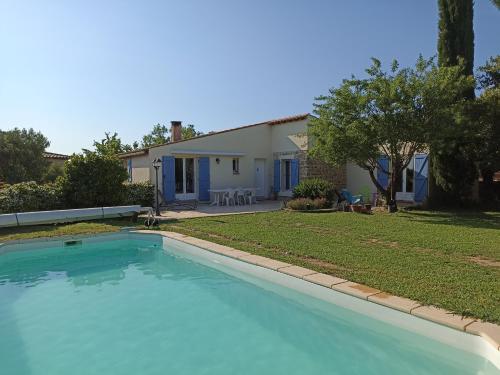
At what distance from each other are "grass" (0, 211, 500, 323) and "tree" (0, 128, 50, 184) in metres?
15.1

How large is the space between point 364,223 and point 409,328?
727cm

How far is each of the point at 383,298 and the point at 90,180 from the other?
436 inches

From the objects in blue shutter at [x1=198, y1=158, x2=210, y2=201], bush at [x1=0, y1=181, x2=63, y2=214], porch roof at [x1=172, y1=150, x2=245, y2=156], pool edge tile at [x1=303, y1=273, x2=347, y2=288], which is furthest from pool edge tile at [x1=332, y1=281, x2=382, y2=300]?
blue shutter at [x1=198, y1=158, x2=210, y2=201]

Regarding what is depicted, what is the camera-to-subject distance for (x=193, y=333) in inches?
197

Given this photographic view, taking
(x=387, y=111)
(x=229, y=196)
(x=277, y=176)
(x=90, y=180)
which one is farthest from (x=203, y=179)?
(x=387, y=111)

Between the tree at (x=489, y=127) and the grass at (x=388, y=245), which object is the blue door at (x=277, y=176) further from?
the tree at (x=489, y=127)

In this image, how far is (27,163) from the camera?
24891mm

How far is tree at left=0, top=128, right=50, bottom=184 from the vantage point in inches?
929

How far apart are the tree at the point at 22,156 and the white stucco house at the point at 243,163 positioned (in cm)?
787

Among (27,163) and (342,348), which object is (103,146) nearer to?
(342,348)

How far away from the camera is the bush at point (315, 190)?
16.1m

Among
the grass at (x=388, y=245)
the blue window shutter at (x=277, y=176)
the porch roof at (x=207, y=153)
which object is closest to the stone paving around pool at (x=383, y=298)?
the grass at (x=388, y=245)

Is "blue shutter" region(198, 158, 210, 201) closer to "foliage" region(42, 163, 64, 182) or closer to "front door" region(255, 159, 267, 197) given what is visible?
"front door" region(255, 159, 267, 197)

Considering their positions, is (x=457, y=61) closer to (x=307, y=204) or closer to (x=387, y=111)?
(x=387, y=111)
